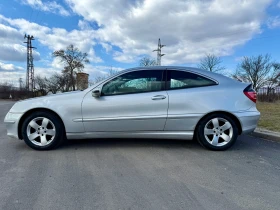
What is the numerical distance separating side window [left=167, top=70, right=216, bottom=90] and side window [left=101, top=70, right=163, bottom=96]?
0.19 metres

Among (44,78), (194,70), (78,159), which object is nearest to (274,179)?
(194,70)

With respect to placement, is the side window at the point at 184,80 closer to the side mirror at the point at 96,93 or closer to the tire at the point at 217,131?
the tire at the point at 217,131

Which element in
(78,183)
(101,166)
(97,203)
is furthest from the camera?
(101,166)

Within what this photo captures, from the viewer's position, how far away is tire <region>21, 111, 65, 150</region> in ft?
13.4

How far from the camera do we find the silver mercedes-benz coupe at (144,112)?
4.07m

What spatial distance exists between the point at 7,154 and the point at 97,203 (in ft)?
8.17

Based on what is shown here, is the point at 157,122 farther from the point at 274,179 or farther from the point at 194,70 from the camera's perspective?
the point at 274,179

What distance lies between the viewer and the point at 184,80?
423 centimetres

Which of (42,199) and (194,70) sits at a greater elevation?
(194,70)

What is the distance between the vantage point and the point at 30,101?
13.7ft

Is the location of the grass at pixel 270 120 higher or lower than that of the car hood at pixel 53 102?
lower

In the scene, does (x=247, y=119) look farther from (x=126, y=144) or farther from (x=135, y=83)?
(x=126, y=144)

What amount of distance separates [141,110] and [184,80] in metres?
1.01

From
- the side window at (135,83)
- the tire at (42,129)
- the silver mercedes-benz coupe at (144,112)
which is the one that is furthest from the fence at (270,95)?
the tire at (42,129)
